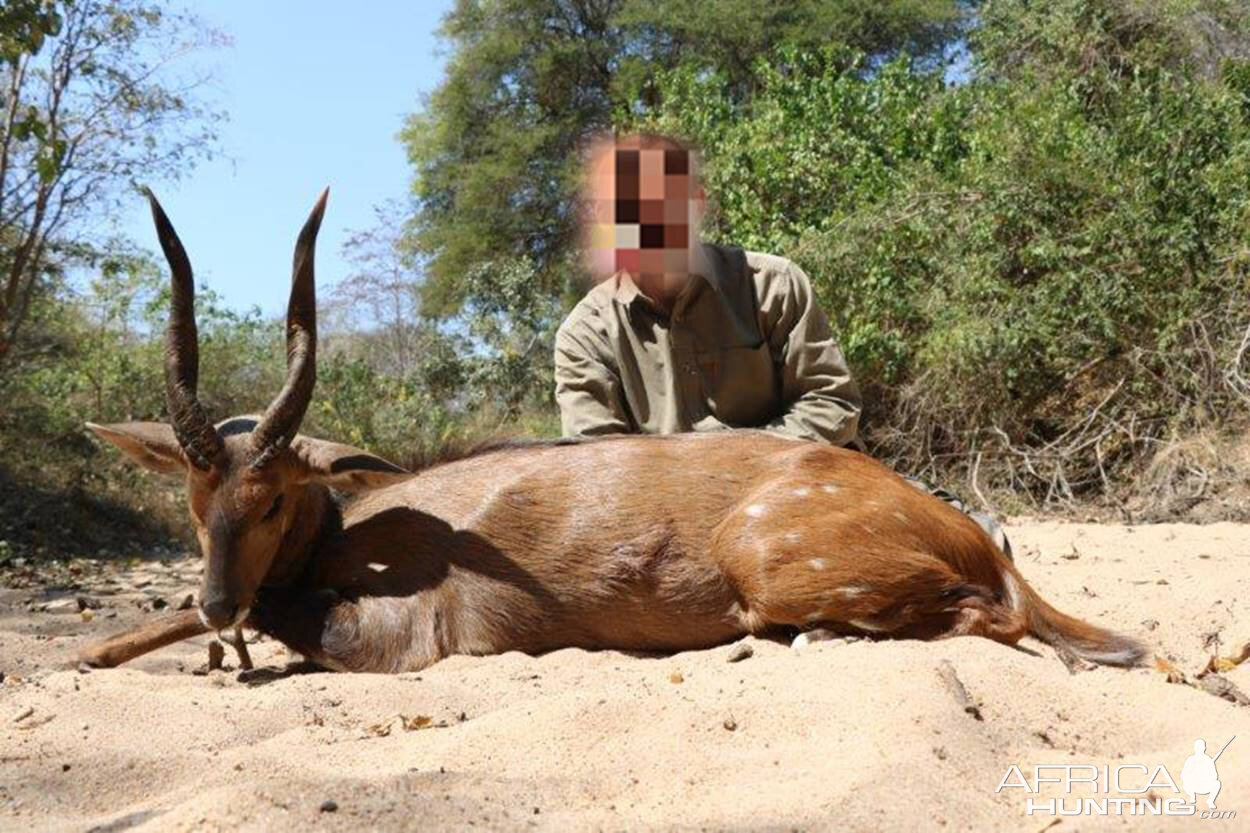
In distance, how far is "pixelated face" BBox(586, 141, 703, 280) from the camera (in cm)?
579

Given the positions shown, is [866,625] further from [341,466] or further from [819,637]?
[341,466]

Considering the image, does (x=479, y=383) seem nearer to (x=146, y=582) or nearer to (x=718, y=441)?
(x=146, y=582)

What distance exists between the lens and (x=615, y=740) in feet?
12.2

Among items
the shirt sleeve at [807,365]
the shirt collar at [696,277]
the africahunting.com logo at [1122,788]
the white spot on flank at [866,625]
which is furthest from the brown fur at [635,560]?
the africahunting.com logo at [1122,788]

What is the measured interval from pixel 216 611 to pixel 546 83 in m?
20.4

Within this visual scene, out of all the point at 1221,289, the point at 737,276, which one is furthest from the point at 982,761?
the point at 1221,289

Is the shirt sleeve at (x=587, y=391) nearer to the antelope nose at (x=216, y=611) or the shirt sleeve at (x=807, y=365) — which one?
the shirt sleeve at (x=807, y=365)

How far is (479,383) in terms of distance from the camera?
57.2 ft

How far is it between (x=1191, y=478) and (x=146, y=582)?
7.27 meters

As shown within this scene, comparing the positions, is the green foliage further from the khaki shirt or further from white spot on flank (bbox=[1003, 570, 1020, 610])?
white spot on flank (bbox=[1003, 570, 1020, 610])

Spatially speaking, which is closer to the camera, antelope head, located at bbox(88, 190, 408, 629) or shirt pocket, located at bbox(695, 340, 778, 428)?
antelope head, located at bbox(88, 190, 408, 629)

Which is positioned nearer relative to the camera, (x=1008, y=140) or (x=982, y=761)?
(x=982, y=761)

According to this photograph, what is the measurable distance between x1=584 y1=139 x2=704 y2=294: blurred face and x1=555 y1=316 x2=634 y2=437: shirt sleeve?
0.56 metres

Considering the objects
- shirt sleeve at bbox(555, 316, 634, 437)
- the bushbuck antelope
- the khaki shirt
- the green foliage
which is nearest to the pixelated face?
the khaki shirt
